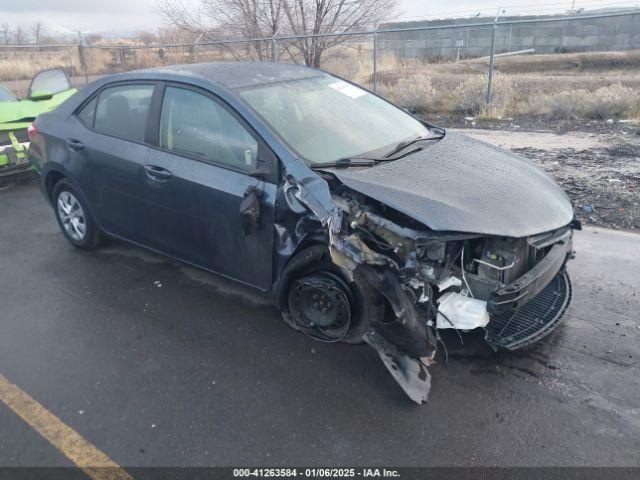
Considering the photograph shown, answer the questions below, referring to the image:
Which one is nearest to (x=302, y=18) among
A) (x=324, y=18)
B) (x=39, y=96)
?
(x=324, y=18)

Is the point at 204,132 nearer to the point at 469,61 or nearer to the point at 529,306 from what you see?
the point at 529,306

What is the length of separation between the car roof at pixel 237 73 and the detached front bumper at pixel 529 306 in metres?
2.31

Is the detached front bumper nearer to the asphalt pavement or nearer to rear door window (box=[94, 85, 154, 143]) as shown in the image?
the asphalt pavement

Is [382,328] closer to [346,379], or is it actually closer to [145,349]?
[346,379]

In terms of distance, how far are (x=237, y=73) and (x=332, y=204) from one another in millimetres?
1599

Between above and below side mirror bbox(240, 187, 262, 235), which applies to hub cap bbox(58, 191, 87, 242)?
below

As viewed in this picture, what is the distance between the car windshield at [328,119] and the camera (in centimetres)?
351

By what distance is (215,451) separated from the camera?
2.61 metres

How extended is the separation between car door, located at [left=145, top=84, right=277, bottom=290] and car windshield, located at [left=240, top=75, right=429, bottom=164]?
0.77 ft

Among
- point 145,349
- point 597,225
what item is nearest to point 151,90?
point 145,349

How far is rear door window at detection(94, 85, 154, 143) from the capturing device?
163 inches

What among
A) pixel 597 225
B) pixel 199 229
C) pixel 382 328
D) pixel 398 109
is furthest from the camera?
pixel 597 225

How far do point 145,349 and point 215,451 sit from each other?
1136 millimetres

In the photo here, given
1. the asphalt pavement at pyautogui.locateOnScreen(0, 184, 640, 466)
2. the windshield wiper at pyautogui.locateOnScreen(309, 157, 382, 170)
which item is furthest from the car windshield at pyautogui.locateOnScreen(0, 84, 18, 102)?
the windshield wiper at pyautogui.locateOnScreen(309, 157, 382, 170)
